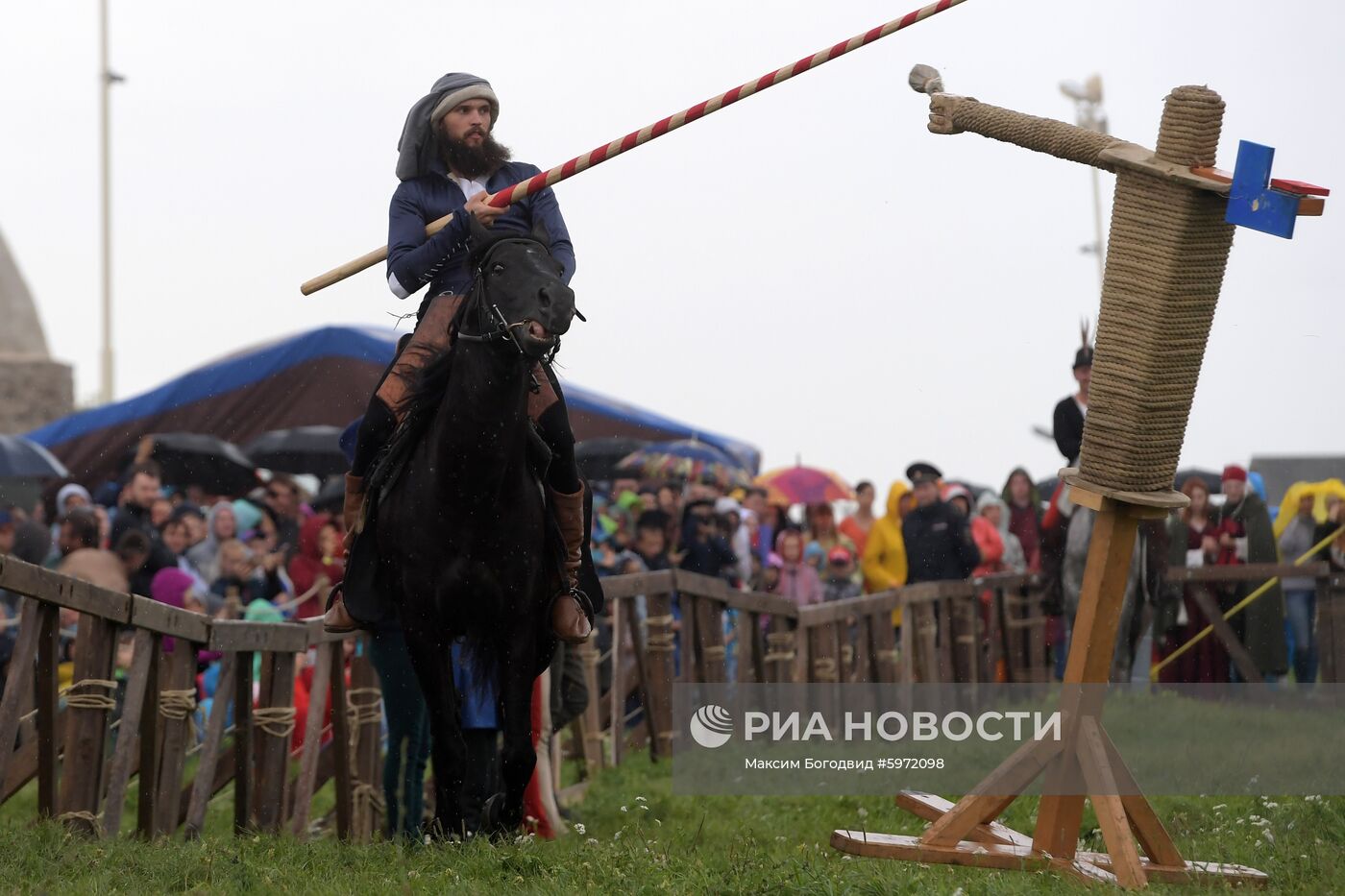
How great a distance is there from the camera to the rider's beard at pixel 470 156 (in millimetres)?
8000

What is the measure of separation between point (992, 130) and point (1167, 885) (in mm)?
2840

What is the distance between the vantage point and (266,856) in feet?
23.4

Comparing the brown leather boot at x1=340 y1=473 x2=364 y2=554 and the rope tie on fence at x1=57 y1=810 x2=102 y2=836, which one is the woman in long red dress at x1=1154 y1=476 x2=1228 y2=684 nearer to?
the brown leather boot at x1=340 y1=473 x2=364 y2=554

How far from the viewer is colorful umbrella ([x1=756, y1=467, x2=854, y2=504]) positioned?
2406 cm

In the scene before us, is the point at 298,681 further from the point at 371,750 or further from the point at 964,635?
the point at 964,635

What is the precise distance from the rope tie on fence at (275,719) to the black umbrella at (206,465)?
31.9ft

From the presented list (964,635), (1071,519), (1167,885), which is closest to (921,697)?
(1071,519)

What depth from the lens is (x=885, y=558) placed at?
16.3 metres

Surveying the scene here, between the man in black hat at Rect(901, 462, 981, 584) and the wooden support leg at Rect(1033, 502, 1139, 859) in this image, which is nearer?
the wooden support leg at Rect(1033, 502, 1139, 859)

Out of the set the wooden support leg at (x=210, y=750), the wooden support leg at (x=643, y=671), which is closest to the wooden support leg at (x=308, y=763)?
the wooden support leg at (x=210, y=750)

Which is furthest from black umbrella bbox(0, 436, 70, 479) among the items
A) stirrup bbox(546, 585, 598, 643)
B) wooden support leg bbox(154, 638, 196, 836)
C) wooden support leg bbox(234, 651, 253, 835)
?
stirrup bbox(546, 585, 598, 643)

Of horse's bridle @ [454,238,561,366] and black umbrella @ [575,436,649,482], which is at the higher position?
black umbrella @ [575,436,649,482]

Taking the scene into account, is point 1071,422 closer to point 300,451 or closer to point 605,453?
point 300,451

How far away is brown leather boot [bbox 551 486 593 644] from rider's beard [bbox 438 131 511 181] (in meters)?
1.44
